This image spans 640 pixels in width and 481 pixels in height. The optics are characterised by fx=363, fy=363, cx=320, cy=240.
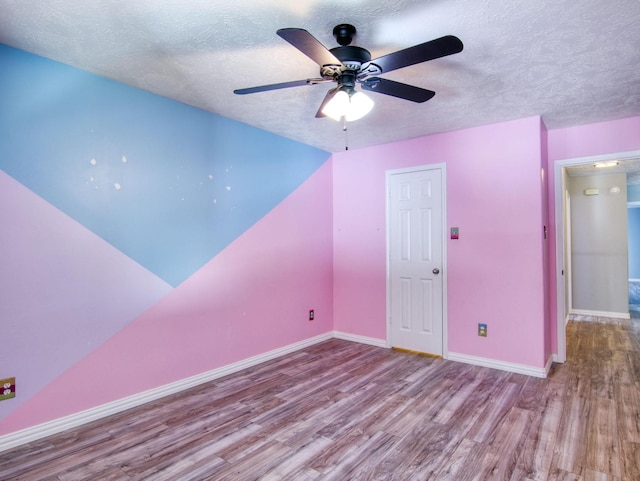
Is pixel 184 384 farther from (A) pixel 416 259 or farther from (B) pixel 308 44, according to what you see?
(B) pixel 308 44

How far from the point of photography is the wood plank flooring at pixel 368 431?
1963 mm

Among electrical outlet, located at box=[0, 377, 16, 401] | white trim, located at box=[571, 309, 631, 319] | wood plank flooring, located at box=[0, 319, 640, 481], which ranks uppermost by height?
electrical outlet, located at box=[0, 377, 16, 401]

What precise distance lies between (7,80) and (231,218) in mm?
1790

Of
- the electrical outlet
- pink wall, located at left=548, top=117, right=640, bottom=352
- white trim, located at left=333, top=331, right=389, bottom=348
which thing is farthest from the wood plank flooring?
pink wall, located at left=548, top=117, right=640, bottom=352

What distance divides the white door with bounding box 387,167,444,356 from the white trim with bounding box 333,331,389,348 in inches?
5.4

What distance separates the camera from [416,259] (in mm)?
4027

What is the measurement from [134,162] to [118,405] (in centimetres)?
178

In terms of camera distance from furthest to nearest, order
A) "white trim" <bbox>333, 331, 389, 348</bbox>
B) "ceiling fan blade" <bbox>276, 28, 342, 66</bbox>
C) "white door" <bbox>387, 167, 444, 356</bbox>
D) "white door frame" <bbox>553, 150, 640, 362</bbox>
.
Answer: "white trim" <bbox>333, 331, 389, 348</bbox> → "white door" <bbox>387, 167, 444, 356</bbox> → "white door frame" <bbox>553, 150, 640, 362</bbox> → "ceiling fan blade" <bbox>276, 28, 342, 66</bbox>

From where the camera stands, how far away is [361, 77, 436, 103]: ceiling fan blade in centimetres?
200

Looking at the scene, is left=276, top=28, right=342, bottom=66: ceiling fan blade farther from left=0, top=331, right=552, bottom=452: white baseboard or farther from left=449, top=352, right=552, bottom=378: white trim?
left=449, top=352, right=552, bottom=378: white trim

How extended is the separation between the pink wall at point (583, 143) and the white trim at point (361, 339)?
1739 millimetres

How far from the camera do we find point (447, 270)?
12.4 ft

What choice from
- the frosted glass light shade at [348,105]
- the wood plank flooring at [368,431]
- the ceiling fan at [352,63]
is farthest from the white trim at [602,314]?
the frosted glass light shade at [348,105]

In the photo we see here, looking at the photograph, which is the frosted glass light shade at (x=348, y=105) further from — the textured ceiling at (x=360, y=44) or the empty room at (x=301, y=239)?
the textured ceiling at (x=360, y=44)
